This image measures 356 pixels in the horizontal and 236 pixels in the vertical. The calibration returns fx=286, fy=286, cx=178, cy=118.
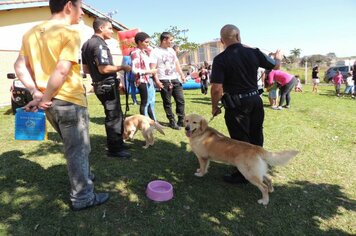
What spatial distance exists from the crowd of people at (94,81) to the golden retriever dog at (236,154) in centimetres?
30

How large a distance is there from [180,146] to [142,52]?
2082mm

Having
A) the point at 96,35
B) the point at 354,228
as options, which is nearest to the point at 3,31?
the point at 96,35

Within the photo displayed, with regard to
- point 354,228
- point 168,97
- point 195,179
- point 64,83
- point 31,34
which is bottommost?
point 354,228

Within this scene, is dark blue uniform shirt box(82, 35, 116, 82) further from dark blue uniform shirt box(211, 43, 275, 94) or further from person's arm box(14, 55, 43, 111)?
dark blue uniform shirt box(211, 43, 275, 94)

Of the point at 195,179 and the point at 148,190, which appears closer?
the point at 148,190

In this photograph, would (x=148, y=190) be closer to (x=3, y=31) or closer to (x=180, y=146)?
(x=180, y=146)

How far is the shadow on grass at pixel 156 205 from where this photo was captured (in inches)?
121

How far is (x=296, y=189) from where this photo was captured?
160 inches

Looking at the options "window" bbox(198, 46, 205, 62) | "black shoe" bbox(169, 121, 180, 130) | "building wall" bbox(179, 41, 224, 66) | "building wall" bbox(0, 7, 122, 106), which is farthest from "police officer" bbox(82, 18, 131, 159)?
"window" bbox(198, 46, 205, 62)

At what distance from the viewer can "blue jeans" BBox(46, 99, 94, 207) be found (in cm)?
285

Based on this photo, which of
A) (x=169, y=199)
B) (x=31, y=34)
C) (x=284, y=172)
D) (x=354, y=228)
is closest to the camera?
(x=31, y=34)

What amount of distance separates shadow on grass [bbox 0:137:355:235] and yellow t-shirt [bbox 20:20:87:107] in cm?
134

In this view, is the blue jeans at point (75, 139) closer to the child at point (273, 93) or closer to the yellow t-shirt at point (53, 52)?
the yellow t-shirt at point (53, 52)

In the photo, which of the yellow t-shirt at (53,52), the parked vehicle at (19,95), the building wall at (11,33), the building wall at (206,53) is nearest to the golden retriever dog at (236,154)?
the yellow t-shirt at (53,52)
